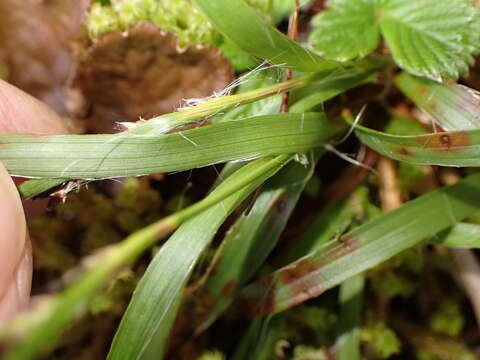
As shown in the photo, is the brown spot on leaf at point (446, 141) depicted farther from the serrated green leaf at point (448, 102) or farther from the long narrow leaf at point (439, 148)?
the serrated green leaf at point (448, 102)

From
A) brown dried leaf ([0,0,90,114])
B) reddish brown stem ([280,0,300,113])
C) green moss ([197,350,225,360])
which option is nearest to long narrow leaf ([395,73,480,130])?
reddish brown stem ([280,0,300,113])

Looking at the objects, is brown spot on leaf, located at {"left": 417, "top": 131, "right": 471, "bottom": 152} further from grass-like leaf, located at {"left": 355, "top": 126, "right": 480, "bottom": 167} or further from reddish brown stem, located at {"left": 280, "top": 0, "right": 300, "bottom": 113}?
reddish brown stem, located at {"left": 280, "top": 0, "right": 300, "bottom": 113}

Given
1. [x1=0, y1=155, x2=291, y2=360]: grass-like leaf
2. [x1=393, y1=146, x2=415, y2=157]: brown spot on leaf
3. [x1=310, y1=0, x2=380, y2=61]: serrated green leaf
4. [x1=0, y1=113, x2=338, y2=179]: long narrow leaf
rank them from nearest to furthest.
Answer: [x1=0, y1=155, x2=291, y2=360]: grass-like leaf, [x1=0, y1=113, x2=338, y2=179]: long narrow leaf, [x1=393, y1=146, x2=415, y2=157]: brown spot on leaf, [x1=310, y1=0, x2=380, y2=61]: serrated green leaf

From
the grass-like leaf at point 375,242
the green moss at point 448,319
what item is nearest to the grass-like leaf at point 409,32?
the grass-like leaf at point 375,242

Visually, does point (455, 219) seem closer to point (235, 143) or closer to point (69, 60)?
point (235, 143)

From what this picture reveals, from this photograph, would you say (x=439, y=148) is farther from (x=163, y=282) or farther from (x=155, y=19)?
(x=155, y=19)

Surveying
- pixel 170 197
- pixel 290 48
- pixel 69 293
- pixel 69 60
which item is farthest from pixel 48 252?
pixel 69 293

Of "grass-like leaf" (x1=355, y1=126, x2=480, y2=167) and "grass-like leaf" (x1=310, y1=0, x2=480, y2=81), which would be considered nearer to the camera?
"grass-like leaf" (x1=355, y1=126, x2=480, y2=167)

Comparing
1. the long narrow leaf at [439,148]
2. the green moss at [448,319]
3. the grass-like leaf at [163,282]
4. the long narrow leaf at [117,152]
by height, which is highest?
the long narrow leaf at [117,152]
